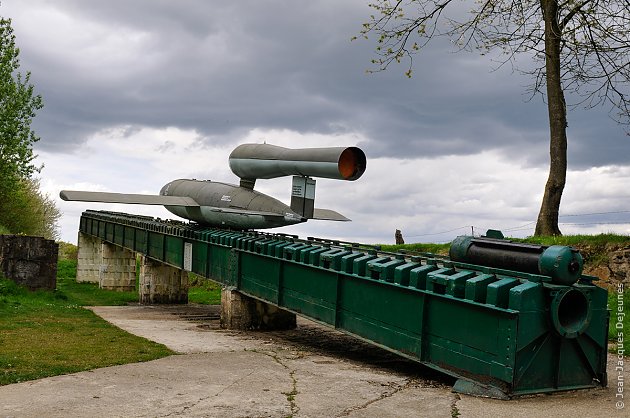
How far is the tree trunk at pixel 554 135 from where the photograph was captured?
23719 millimetres

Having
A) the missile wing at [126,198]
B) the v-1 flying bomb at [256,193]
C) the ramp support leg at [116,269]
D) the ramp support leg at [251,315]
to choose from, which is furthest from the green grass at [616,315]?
the ramp support leg at [116,269]

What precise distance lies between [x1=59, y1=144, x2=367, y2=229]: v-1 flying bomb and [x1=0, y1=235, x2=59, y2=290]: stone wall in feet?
19.9

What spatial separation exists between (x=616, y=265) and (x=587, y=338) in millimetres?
11536

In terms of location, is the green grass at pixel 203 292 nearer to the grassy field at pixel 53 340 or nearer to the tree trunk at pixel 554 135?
the grassy field at pixel 53 340

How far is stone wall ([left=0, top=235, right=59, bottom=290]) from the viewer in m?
24.7

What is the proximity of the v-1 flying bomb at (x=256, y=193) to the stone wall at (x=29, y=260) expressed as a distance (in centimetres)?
606

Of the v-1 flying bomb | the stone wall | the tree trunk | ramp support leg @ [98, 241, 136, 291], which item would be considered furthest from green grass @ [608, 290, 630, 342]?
ramp support leg @ [98, 241, 136, 291]

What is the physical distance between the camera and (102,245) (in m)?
36.2

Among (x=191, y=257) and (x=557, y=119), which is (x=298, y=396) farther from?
(x=557, y=119)

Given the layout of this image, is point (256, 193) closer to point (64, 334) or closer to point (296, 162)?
point (296, 162)

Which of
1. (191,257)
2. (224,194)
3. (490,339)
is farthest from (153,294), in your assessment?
(490,339)

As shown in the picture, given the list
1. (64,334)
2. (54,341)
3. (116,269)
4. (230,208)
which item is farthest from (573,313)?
(116,269)

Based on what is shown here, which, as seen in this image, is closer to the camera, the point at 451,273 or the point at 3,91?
the point at 451,273

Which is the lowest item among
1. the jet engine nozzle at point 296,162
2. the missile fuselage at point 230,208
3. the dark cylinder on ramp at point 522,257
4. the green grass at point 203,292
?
the green grass at point 203,292
